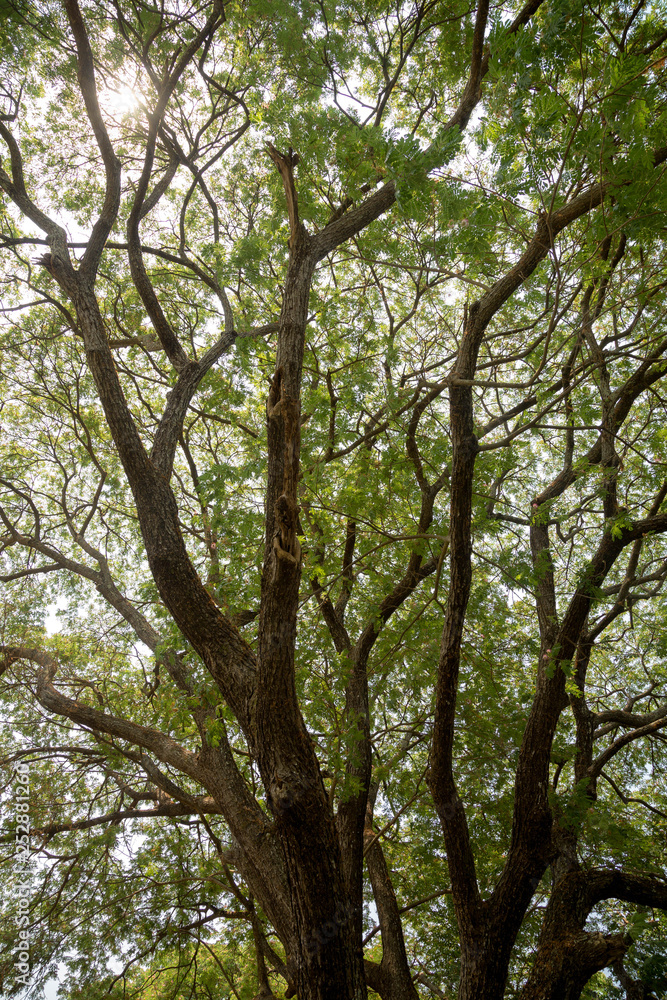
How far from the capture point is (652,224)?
9.67 feet

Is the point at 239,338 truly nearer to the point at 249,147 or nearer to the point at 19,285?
the point at 249,147

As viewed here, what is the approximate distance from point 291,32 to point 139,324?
338cm

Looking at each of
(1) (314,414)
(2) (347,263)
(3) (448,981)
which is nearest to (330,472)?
(1) (314,414)

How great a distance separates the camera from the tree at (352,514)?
115 inches

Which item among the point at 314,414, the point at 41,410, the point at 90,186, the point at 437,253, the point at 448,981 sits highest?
the point at 90,186

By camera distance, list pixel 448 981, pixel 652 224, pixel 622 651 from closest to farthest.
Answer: pixel 652 224, pixel 448 981, pixel 622 651

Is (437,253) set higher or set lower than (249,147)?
lower

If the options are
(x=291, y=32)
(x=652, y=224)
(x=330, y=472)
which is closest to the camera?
(x=652, y=224)

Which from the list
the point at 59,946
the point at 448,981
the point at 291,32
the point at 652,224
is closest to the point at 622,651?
the point at 448,981

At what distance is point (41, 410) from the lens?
23.7ft

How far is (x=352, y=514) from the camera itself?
15.9 ft

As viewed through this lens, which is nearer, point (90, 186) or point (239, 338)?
point (239, 338)

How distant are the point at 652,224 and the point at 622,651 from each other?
6.03 meters

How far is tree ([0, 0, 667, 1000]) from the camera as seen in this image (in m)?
2.93
